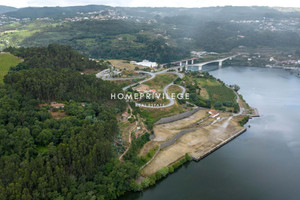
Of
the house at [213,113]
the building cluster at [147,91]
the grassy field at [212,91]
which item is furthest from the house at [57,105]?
the grassy field at [212,91]

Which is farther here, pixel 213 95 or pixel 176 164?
pixel 213 95

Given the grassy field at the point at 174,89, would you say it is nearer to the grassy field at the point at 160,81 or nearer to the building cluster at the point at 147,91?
A: the grassy field at the point at 160,81

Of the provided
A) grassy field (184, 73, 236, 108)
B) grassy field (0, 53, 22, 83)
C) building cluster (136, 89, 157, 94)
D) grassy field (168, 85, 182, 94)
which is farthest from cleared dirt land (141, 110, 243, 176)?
grassy field (0, 53, 22, 83)

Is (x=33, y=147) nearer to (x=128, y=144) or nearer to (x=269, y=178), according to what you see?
(x=128, y=144)

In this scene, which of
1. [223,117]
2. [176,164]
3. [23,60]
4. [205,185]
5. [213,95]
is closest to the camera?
[205,185]

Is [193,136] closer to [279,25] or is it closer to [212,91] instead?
[212,91]

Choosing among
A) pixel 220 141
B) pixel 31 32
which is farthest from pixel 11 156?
pixel 31 32
